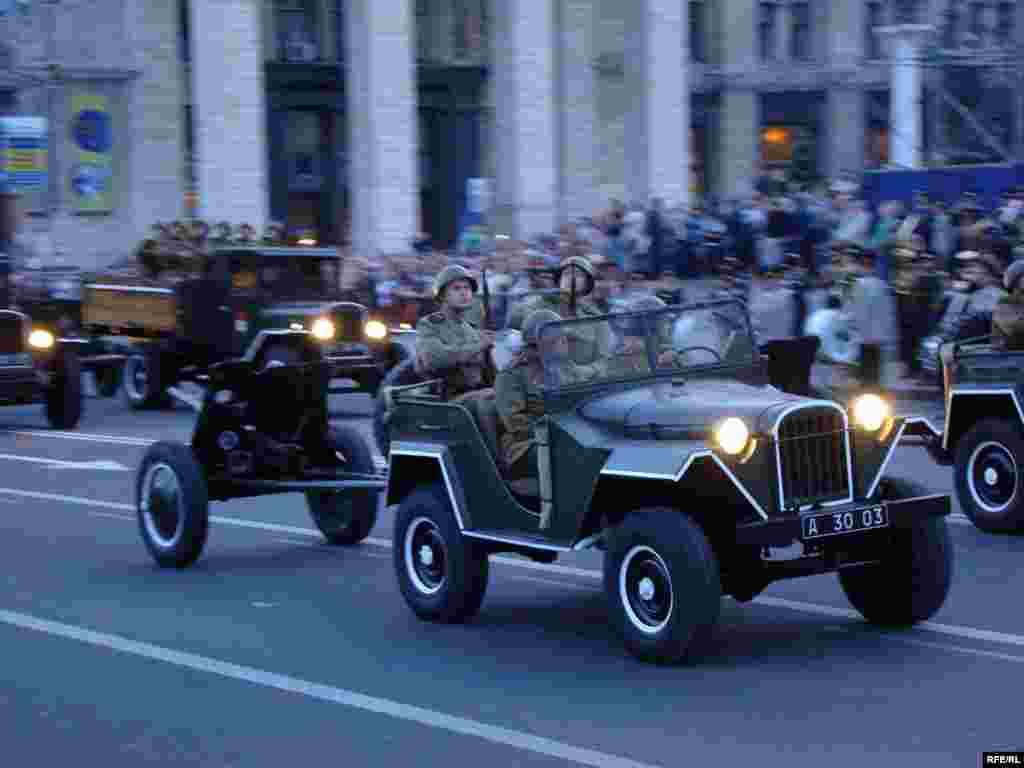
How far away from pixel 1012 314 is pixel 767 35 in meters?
49.1

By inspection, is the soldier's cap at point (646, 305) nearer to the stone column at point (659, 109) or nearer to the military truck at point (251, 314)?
the military truck at point (251, 314)

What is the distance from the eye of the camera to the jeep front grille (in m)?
8.10

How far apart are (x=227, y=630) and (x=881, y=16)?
2046 inches

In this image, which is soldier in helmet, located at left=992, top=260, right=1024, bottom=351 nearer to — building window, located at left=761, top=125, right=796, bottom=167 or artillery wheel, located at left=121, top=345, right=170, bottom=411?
artillery wheel, located at left=121, top=345, right=170, bottom=411

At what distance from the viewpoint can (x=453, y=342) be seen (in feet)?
32.6

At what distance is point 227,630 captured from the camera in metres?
9.45

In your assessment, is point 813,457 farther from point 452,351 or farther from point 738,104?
point 738,104

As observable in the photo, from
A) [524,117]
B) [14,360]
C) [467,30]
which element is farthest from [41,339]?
[467,30]

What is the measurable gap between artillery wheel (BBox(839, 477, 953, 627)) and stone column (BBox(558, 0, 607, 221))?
A: 137 feet

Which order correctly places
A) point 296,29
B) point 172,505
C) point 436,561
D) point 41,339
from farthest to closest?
point 296,29, point 41,339, point 172,505, point 436,561

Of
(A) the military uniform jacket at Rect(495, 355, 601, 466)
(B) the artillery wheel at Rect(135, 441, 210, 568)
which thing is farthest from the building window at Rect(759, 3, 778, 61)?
(A) the military uniform jacket at Rect(495, 355, 601, 466)

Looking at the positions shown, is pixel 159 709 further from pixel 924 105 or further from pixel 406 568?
pixel 924 105

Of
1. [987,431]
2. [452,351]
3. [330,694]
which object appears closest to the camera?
[330,694]

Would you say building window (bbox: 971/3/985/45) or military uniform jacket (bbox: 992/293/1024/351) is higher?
building window (bbox: 971/3/985/45)
